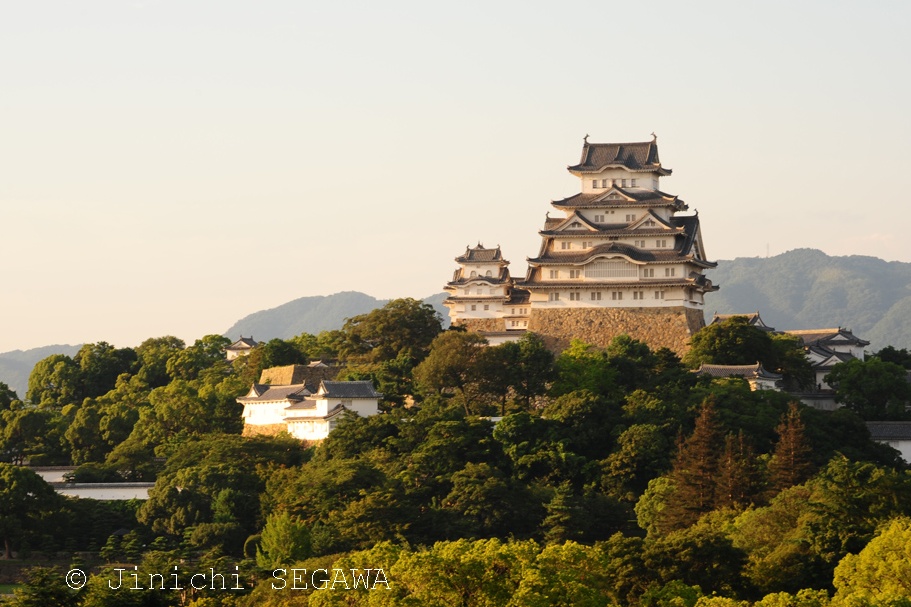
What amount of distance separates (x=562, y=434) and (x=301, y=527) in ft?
26.1

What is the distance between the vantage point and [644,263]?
49094 mm

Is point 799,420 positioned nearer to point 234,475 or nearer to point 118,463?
point 234,475

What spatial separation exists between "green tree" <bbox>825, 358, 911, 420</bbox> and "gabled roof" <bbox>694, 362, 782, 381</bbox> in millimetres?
2261

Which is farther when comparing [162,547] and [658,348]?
[658,348]

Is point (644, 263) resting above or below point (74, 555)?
above

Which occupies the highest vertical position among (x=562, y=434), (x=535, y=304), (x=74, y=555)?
(x=535, y=304)

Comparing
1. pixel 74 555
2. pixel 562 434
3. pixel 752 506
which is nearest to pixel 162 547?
pixel 74 555

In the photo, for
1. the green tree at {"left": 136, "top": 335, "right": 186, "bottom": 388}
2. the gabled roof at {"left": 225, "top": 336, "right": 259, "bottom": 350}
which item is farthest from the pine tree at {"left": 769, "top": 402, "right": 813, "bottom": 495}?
the gabled roof at {"left": 225, "top": 336, "right": 259, "bottom": 350}

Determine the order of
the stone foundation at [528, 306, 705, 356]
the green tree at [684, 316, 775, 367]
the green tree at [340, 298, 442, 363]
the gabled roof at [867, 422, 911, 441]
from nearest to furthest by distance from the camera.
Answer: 1. the gabled roof at [867, 422, 911, 441]
2. the green tree at [684, 316, 775, 367]
3. the stone foundation at [528, 306, 705, 356]
4. the green tree at [340, 298, 442, 363]

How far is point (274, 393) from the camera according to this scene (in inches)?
1884

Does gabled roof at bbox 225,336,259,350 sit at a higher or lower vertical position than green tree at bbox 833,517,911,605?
higher

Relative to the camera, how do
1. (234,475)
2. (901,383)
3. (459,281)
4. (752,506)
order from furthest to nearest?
(459,281)
(901,383)
(234,475)
(752,506)

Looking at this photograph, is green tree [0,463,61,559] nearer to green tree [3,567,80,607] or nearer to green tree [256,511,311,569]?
green tree [256,511,311,569]

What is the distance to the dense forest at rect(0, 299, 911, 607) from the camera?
27672mm
